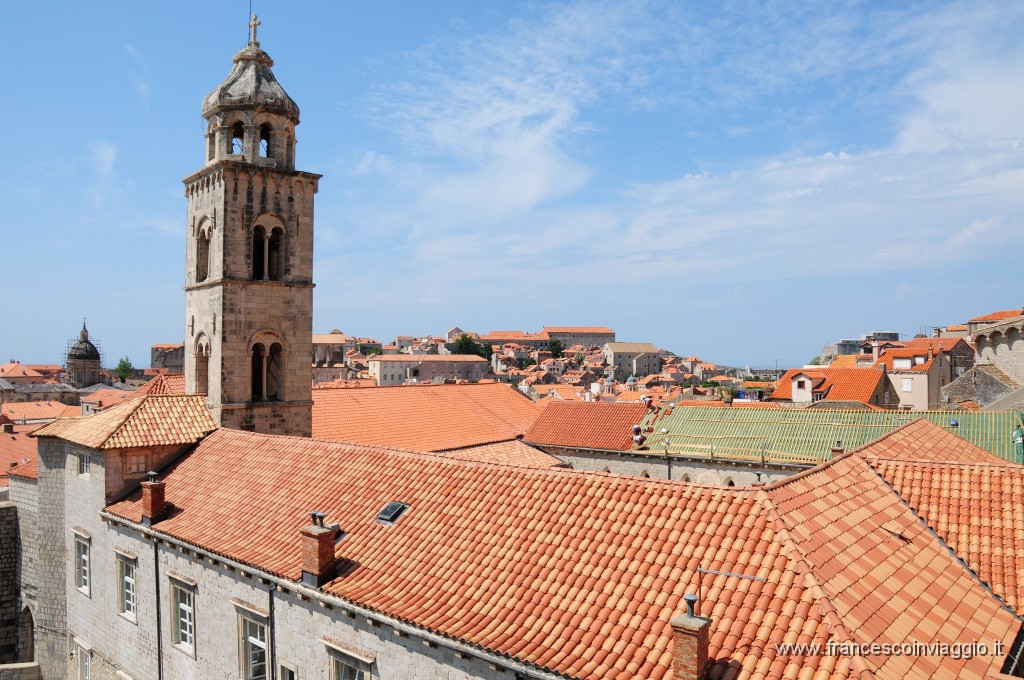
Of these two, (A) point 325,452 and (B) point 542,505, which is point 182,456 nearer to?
(A) point 325,452

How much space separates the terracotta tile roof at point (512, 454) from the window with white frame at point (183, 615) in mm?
14458

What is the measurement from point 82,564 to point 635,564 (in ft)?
56.3

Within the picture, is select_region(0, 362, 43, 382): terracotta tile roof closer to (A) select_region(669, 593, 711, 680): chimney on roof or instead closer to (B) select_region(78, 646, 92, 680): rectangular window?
(B) select_region(78, 646, 92, 680): rectangular window

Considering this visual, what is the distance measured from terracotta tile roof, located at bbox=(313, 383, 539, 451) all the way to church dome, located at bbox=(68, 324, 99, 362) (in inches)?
3412

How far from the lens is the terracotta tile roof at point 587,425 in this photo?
3055 centimetres

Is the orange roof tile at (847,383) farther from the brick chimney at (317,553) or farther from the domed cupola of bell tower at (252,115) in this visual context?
the brick chimney at (317,553)

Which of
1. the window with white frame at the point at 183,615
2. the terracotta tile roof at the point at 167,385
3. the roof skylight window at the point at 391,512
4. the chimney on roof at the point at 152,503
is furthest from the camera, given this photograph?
the terracotta tile roof at the point at 167,385

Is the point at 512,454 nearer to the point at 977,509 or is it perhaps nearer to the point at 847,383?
the point at 977,509

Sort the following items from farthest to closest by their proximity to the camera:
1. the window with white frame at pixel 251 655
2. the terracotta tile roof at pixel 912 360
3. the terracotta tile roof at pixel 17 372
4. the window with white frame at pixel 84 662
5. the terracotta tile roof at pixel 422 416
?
the terracotta tile roof at pixel 17 372 < the terracotta tile roof at pixel 912 360 < the terracotta tile roof at pixel 422 416 < the window with white frame at pixel 84 662 < the window with white frame at pixel 251 655

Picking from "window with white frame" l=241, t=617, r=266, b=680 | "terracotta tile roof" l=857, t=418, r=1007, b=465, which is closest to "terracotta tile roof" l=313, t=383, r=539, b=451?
"window with white frame" l=241, t=617, r=266, b=680

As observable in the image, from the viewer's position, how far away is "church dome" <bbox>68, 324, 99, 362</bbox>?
100 metres

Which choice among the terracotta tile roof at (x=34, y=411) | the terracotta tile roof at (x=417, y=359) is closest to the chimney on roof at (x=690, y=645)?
the terracotta tile roof at (x=34, y=411)

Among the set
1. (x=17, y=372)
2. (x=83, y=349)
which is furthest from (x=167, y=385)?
(x=17, y=372)

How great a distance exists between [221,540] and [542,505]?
6832 mm
